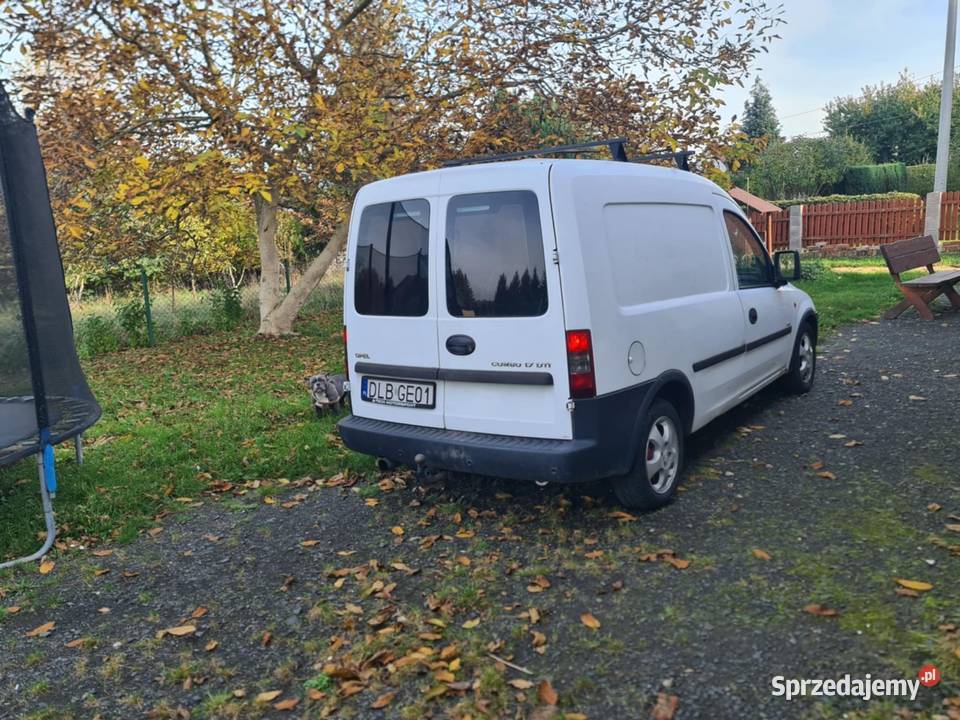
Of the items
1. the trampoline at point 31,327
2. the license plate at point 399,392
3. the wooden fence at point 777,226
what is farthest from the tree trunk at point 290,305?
the wooden fence at point 777,226

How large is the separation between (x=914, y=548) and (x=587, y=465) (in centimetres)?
167

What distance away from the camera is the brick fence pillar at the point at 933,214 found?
68.3ft

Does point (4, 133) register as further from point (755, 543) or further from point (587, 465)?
point (755, 543)

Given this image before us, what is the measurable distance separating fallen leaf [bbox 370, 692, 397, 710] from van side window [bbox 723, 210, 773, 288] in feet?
13.2

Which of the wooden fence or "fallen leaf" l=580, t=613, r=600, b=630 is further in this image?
the wooden fence

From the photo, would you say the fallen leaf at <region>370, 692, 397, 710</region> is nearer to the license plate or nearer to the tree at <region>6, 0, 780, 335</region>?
the license plate

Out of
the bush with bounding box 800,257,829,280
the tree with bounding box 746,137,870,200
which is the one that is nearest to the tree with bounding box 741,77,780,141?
the tree with bounding box 746,137,870,200

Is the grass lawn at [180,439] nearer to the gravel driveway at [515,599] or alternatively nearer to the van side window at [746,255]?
the gravel driveway at [515,599]

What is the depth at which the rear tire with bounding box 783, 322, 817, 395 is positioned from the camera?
670 centimetres

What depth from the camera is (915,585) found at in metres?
3.29

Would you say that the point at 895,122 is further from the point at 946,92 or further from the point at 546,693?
the point at 546,693

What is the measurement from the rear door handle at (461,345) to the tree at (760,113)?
52060 mm

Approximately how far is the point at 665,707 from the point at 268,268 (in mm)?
11704

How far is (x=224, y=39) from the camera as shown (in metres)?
9.45
